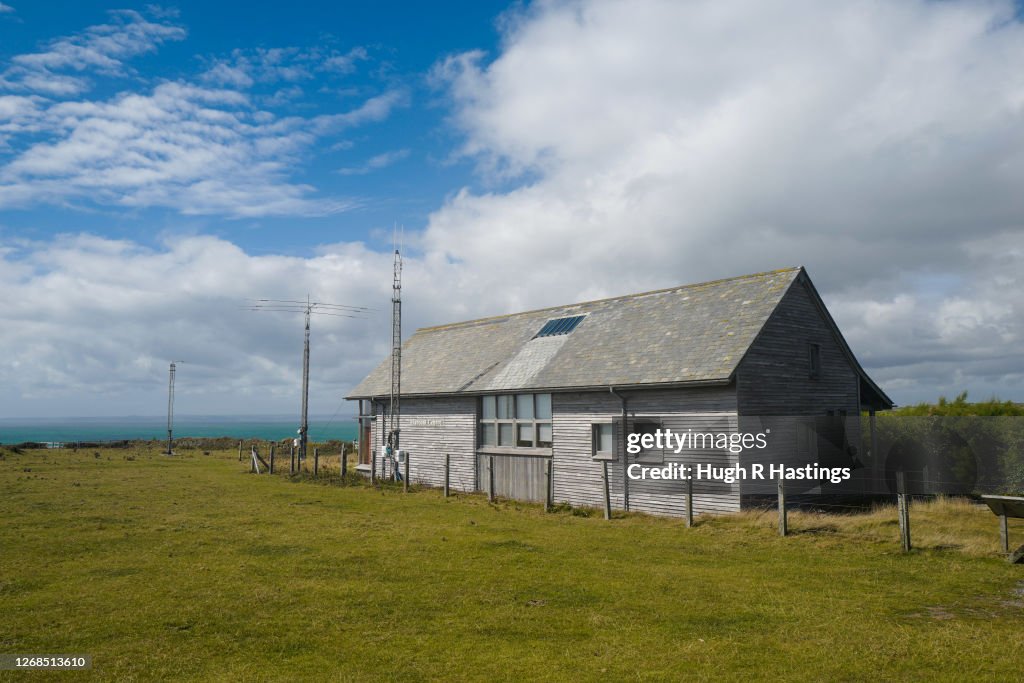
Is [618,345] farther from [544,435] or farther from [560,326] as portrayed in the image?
[560,326]

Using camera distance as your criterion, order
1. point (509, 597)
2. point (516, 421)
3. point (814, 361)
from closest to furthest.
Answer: point (509, 597)
point (814, 361)
point (516, 421)

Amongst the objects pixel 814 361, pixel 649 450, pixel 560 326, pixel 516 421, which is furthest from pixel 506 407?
pixel 814 361

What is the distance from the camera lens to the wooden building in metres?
21.1

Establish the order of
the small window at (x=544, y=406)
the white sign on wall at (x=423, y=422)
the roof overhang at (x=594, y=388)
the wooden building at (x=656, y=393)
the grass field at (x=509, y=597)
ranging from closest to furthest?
1. the grass field at (x=509, y=597)
2. the roof overhang at (x=594, y=388)
3. the wooden building at (x=656, y=393)
4. the small window at (x=544, y=406)
5. the white sign on wall at (x=423, y=422)

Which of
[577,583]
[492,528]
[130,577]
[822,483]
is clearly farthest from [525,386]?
[130,577]

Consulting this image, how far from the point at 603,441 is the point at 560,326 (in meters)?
7.60

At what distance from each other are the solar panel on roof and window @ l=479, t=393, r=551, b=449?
12.5 feet

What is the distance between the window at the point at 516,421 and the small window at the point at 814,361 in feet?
29.7

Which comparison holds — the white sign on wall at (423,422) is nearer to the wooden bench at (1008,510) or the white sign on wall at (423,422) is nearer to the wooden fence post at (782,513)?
the wooden fence post at (782,513)

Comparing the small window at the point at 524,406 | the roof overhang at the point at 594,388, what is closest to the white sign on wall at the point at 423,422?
the roof overhang at the point at 594,388

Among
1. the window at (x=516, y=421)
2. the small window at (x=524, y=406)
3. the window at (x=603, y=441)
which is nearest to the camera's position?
the window at (x=603, y=441)

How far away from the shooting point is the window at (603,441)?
2339 cm

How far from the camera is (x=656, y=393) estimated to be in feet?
73.2

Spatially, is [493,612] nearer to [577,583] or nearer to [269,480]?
[577,583]
